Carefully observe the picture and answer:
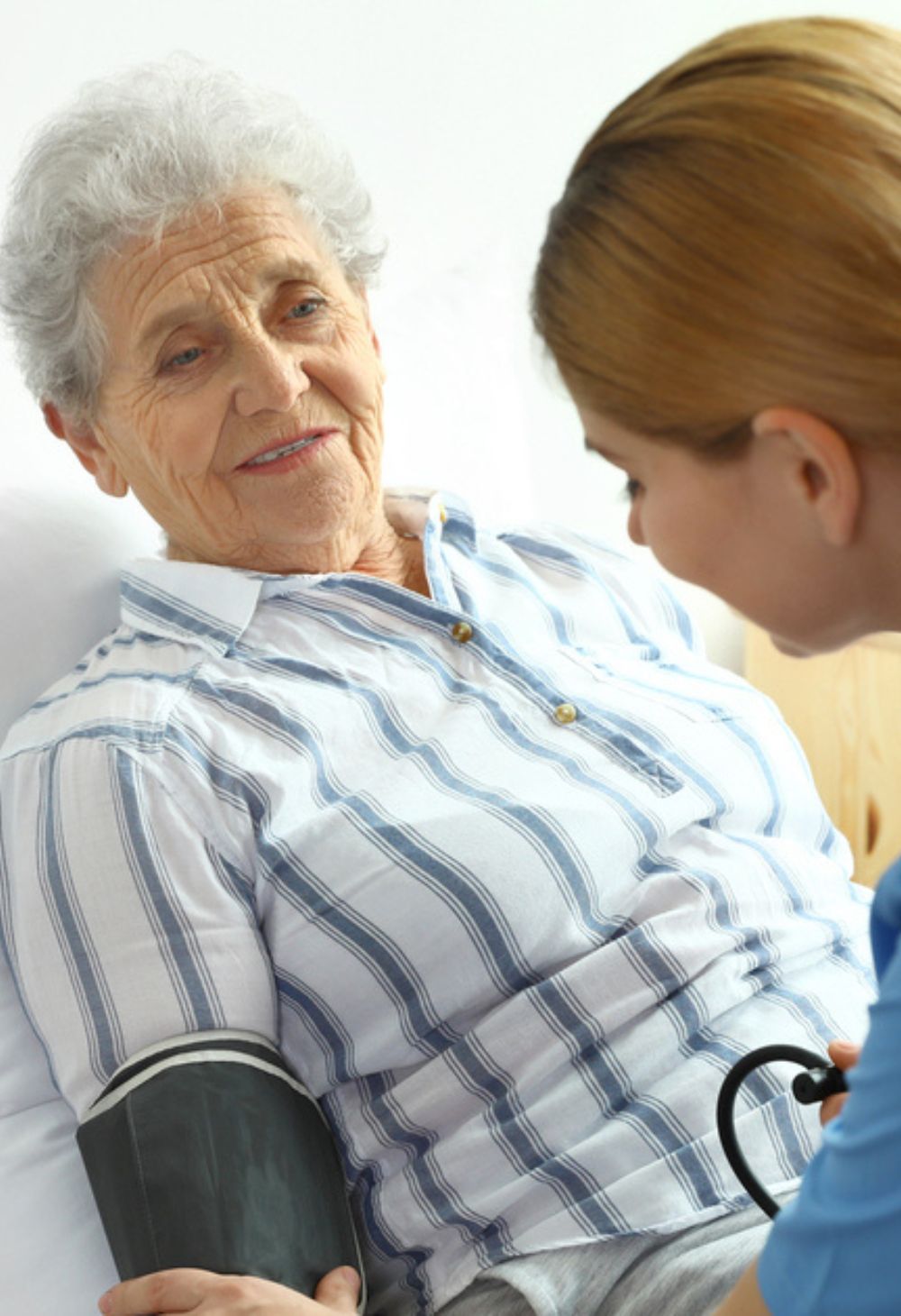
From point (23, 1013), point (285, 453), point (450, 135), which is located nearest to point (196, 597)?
point (285, 453)

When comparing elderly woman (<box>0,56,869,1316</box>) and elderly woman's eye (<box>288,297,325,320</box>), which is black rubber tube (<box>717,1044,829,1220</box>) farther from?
elderly woman's eye (<box>288,297,325,320</box>)

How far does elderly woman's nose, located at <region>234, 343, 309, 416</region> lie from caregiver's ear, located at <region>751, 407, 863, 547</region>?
2.43 feet

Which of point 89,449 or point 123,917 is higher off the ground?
point 89,449

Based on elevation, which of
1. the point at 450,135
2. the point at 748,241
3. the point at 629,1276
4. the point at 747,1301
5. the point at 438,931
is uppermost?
the point at 450,135

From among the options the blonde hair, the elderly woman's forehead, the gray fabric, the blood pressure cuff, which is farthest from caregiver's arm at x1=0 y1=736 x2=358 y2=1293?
the blonde hair

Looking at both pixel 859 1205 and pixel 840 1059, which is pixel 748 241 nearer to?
pixel 859 1205

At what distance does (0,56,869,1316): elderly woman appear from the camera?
1147mm

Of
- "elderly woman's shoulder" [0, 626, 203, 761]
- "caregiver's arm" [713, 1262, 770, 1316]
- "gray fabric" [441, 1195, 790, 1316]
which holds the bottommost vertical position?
"gray fabric" [441, 1195, 790, 1316]

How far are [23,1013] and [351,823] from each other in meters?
0.29

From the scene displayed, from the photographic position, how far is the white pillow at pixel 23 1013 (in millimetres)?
1150

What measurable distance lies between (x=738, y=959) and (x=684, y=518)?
Answer: 1.82ft

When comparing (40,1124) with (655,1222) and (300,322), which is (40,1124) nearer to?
(655,1222)

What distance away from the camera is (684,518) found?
78 centimetres

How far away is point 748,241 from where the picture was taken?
0.69 meters
